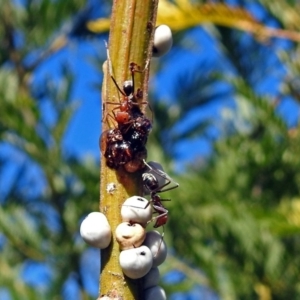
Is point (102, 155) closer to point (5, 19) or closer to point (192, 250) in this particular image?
point (192, 250)

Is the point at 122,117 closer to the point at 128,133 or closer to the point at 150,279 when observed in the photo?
the point at 128,133

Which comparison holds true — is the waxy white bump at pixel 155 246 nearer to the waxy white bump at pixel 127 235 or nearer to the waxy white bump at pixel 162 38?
the waxy white bump at pixel 127 235

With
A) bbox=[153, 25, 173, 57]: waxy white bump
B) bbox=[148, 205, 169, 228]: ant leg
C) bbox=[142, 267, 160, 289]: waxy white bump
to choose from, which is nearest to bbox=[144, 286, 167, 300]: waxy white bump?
bbox=[142, 267, 160, 289]: waxy white bump

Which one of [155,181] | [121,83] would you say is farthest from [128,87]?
[155,181]

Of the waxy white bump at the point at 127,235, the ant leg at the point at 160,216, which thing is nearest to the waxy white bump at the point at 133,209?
the waxy white bump at the point at 127,235

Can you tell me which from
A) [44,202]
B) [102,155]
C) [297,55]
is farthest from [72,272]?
[102,155]

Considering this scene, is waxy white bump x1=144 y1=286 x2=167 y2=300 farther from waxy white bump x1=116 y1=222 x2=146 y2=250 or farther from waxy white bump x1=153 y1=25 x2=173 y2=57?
waxy white bump x1=153 y1=25 x2=173 y2=57

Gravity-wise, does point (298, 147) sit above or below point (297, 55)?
below
